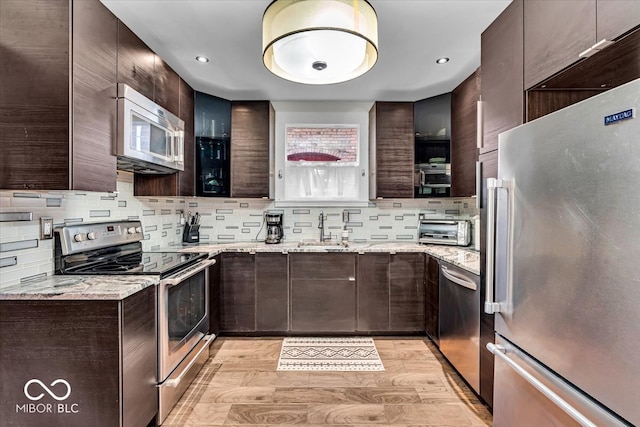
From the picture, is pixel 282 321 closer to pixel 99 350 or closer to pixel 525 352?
pixel 99 350

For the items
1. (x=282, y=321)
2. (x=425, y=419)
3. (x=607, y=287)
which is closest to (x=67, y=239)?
(x=282, y=321)

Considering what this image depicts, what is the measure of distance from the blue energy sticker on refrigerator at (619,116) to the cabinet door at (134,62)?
87.6 inches

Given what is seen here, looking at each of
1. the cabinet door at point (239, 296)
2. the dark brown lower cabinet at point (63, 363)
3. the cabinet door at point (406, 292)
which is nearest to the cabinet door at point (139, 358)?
the dark brown lower cabinet at point (63, 363)

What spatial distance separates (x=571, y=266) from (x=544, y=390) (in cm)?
46

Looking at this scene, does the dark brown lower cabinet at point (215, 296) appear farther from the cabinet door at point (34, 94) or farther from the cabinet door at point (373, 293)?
the cabinet door at point (34, 94)

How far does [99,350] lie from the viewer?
1442 mm

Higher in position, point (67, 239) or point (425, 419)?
point (67, 239)

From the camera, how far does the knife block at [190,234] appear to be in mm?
3320

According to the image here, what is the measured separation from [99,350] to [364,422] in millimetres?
1433

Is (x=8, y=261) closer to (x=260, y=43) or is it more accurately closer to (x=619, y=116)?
(x=260, y=43)

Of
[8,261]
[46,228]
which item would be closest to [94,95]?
[46,228]

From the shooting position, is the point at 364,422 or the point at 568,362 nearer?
the point at 568,362

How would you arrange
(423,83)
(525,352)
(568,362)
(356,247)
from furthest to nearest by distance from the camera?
(356,247) < (423,83) < (525,352) < (568,362)

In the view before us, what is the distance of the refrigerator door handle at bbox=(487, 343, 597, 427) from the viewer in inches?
38.3
